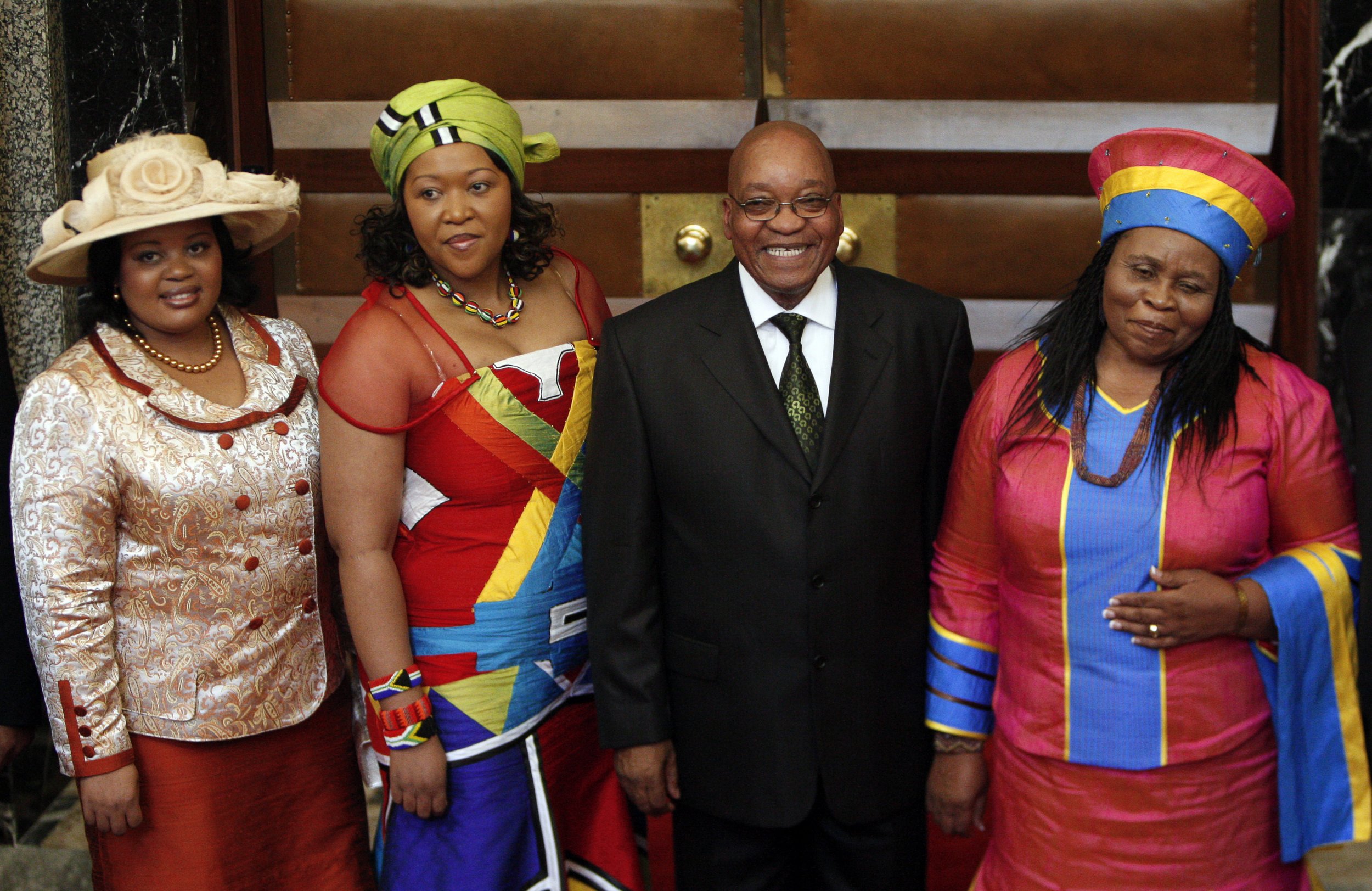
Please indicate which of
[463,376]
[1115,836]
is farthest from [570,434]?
[1115,836]

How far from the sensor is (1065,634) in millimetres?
1858

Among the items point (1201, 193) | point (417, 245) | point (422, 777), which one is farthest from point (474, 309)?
point (1201, 193)

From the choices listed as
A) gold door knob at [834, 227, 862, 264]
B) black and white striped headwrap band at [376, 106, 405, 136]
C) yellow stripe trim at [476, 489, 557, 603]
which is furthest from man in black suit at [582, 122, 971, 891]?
gold door knob at [834, 227, 862, 264]

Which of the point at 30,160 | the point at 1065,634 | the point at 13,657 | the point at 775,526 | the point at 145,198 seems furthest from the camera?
the point at 30,160

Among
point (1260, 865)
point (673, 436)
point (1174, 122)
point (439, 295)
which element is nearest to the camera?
point (1260, 865)

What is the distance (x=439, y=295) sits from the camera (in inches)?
86.0

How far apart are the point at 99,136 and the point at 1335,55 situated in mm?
3043

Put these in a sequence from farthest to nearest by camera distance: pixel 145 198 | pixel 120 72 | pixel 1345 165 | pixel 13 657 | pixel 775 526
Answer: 1. pixel 1345 165
2. pixel 120 72
3. pixel 13 657
4. pixel 145 198
5. pixel 775 526

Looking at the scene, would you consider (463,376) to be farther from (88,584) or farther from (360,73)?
(360,73)

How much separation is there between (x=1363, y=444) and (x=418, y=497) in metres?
1.47

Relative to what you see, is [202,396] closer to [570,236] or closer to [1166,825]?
[570,236]

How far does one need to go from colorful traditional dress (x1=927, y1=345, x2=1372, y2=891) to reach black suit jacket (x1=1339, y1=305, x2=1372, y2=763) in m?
0.03

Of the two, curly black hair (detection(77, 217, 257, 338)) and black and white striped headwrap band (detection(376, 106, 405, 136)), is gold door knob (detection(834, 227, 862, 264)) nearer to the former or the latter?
black and white striped headwrap band (detection(376, 106, 405, 136))

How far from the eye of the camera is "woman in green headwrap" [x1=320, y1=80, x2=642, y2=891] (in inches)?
82.1
